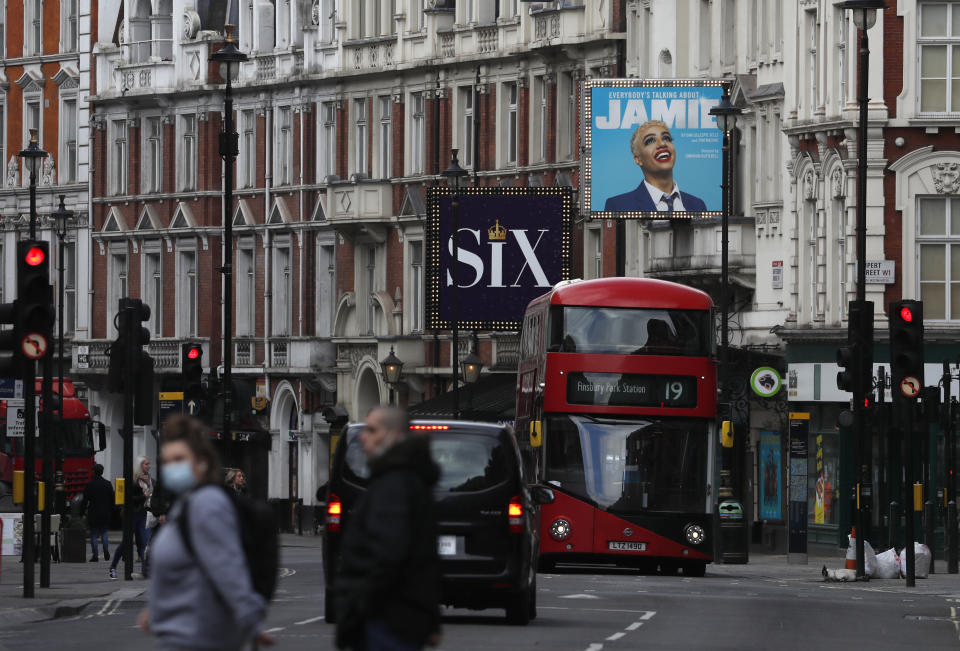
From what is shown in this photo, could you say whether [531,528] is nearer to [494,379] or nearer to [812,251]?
[812,251]

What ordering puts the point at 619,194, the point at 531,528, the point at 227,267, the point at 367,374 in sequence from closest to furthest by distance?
A: the point at 531,528, the point at 227,267, the point at 619,194, the point at 367,374

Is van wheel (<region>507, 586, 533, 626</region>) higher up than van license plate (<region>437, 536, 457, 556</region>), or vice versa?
van license plate (<region>437, 536, 457, 556</region>)

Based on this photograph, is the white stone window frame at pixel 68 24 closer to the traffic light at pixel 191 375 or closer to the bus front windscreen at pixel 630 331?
the traffic light at pixel 191 375

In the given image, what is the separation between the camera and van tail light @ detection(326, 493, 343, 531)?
23.9 meters

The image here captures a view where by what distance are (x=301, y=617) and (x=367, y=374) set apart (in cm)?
4534

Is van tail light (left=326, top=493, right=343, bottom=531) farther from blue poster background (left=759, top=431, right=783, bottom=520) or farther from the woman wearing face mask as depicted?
blue poster background (left=759, top=431, right=783, bottom=520)

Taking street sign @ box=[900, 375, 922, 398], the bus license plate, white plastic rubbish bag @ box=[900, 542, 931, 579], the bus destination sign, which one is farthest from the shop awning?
street sign @ box=[900, 375, 922, 398]

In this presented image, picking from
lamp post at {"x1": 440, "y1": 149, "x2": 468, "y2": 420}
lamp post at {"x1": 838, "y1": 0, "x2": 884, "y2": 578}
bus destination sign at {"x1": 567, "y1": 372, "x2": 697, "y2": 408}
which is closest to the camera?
bus destination sign at {"x1": 567, "y1": 372, "x2": 697, "y2": 408}

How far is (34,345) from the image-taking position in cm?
2914

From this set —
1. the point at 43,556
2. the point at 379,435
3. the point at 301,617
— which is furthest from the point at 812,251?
the point at 379,435

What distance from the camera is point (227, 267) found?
148 ft

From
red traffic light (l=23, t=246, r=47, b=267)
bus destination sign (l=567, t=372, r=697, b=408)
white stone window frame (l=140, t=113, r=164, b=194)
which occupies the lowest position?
bus destination sign (l=567, t=372, r=697, b=408)

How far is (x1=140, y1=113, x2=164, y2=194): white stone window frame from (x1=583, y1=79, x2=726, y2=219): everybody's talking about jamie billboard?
2634 centimetres

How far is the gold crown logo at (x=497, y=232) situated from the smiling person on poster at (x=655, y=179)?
193 inches
